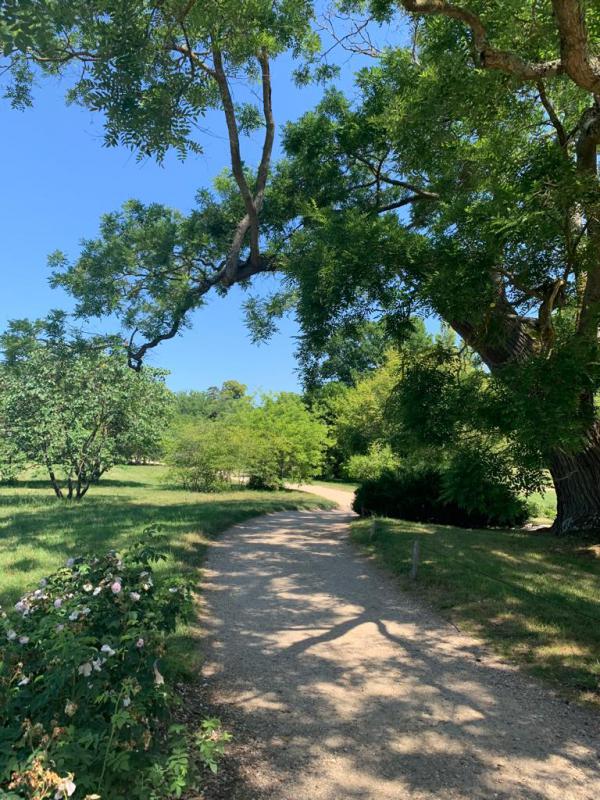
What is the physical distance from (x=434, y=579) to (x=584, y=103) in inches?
303

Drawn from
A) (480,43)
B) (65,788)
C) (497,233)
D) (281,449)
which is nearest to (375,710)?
(65,788)

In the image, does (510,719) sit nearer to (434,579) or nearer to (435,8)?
(434,579)

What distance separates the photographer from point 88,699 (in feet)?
7.45

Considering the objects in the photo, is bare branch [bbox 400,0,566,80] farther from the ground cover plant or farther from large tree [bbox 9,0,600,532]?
the ground cover plant

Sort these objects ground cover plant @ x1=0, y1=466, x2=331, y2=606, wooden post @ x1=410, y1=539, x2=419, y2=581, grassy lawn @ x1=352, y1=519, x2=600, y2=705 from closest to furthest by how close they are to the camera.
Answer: grassy lawn @ x1=352, y1=519, x2=600, y2=705 → ground cover plant @ x1=0, y1=466, x2=331, y2=606 → wooden post @ x1=410, y1=539, x2=419, y2=581

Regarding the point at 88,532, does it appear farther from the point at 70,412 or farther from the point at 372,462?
the point at 372,462

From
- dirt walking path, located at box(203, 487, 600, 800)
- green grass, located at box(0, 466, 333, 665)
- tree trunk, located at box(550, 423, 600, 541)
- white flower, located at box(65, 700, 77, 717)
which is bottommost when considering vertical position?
dirt walking path, located at box(203, 487, 600, 800)

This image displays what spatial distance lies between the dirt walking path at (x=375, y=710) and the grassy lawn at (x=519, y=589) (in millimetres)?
347

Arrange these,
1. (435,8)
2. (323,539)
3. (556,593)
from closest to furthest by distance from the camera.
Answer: (435,8)
(556,593)
(323,539)

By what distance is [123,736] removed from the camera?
2193 millimetres

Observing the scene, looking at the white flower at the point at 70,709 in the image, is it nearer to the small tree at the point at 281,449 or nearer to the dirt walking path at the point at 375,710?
the dirt walking path at the point at 375,710

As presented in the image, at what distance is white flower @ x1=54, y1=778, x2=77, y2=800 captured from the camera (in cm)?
170

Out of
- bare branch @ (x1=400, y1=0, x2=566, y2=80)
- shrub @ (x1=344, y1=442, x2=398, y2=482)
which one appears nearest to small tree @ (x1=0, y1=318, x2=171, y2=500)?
shrub @ (x1=344, y1=442, x2=398, y2=482)

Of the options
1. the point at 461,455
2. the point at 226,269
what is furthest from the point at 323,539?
the point at 226,269
